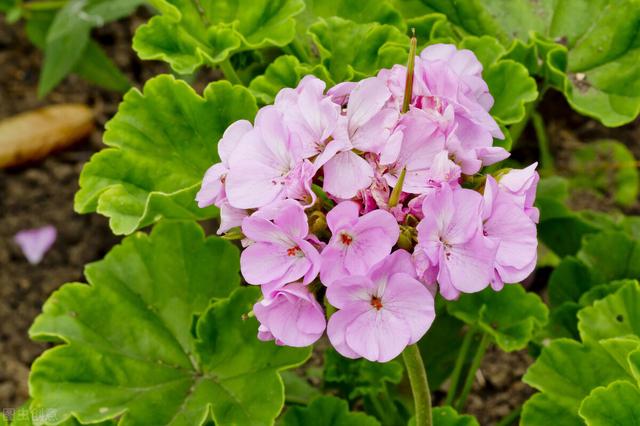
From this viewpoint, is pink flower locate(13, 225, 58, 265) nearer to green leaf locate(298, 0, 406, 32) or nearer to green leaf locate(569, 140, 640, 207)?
green leaf locate(298, 0, 406, 32)

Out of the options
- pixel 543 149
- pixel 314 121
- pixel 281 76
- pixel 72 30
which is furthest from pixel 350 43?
pixel 72 30

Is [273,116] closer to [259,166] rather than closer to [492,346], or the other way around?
[259,166]

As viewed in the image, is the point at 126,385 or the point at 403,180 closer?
the point at 403,180

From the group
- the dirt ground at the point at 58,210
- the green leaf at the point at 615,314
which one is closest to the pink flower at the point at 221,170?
the green leaf at the point at 615,314

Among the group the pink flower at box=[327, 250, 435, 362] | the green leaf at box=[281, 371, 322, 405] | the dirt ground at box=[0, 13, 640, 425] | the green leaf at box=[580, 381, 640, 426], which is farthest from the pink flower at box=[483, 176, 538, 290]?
the dirt ground at box=[0, 13, 640, 425]

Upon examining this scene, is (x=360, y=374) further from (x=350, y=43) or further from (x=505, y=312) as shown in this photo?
(x=350, y=43)

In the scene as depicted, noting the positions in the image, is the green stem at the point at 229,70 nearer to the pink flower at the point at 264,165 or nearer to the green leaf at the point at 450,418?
the pink flower at the point at 264,165

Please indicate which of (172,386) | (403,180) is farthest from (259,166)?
(172,386)
